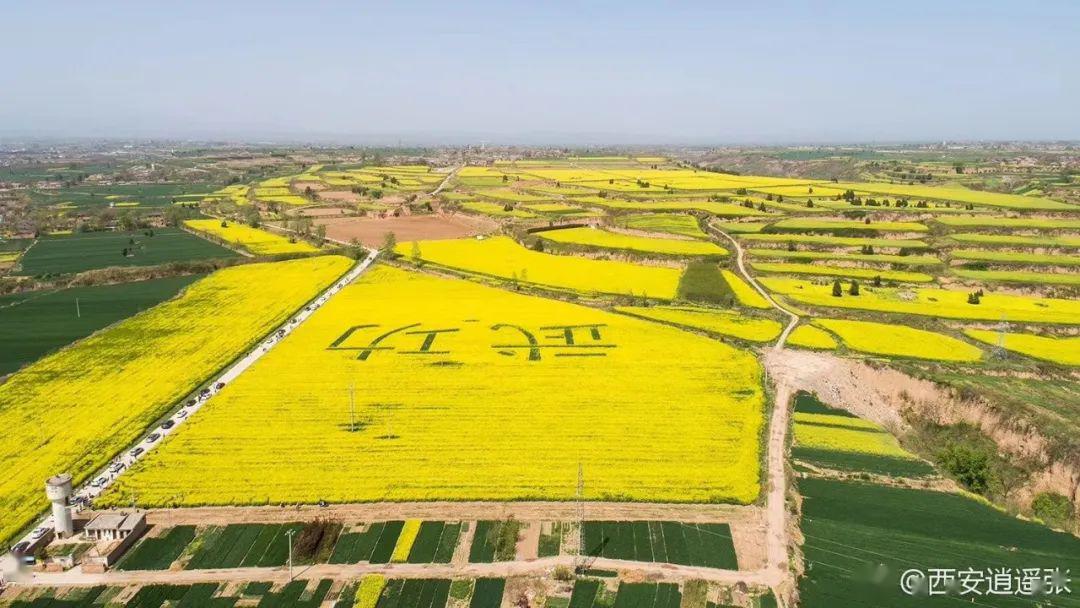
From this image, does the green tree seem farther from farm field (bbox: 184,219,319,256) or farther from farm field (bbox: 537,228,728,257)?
farm field (bbox: 537,228,728,257)

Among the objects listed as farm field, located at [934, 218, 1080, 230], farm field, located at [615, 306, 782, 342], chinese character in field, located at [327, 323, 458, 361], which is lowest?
chinese character in field, located at [327, 323, 458, 361]

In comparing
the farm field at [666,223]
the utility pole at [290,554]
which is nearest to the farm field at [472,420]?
the utility pole at [290,554]

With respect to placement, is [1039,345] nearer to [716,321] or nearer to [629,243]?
[716,321]

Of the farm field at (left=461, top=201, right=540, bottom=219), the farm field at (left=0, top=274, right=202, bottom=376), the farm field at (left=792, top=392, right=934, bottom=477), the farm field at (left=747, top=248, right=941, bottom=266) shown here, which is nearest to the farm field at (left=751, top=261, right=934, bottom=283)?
the farm field at (left=747, top=248, right=941, bottom=266)

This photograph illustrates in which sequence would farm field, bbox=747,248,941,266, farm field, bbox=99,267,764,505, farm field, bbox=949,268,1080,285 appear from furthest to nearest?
farm field, bbox=747,248,941,266 → farm field, bbox=949,268,1080,285 → farm field, bbox=99,267,764,505

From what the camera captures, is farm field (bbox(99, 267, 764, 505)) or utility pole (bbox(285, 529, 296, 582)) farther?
farm field (bbox(99, 267, 764, 505))

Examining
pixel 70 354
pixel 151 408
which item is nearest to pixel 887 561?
pixel 151 408
